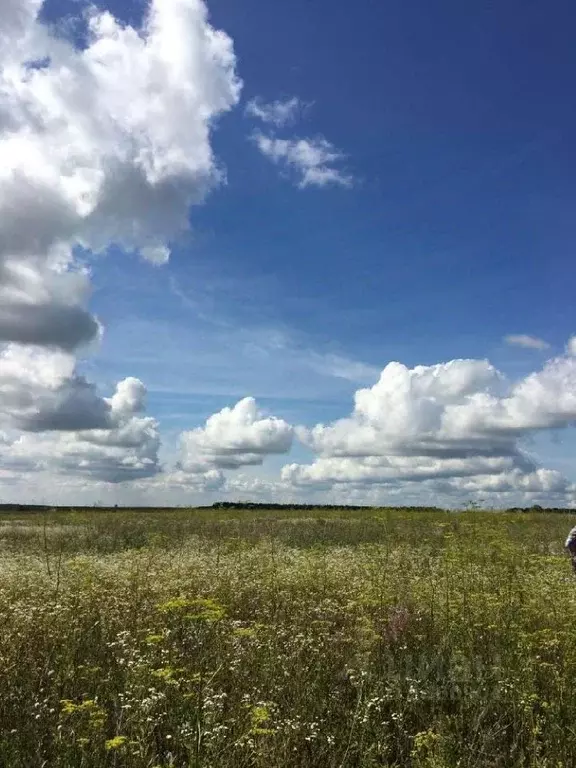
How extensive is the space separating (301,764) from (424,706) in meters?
1.50

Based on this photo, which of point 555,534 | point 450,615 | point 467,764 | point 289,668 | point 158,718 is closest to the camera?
point 467,764

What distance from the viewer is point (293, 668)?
628 cm

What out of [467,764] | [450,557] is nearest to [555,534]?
[450,557]

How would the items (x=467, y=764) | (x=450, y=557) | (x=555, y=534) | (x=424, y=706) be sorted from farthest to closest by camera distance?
(x=555, y=534)
(x=450, y=557)
(x=424, y=706)
(x=467, y=764)

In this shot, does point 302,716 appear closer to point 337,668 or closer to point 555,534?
point 337,668

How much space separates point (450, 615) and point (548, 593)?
1551mm

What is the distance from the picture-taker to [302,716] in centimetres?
535

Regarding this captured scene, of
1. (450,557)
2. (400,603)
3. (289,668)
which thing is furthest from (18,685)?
(450,557)

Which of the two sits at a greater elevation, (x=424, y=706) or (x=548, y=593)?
(x=548, y=593)

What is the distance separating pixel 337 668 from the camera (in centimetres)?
650

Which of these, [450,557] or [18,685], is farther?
[450,557]

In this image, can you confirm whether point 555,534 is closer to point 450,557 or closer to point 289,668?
point 450,557

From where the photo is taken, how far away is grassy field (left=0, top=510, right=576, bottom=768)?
4.65 m

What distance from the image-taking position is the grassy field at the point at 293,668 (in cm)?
465
